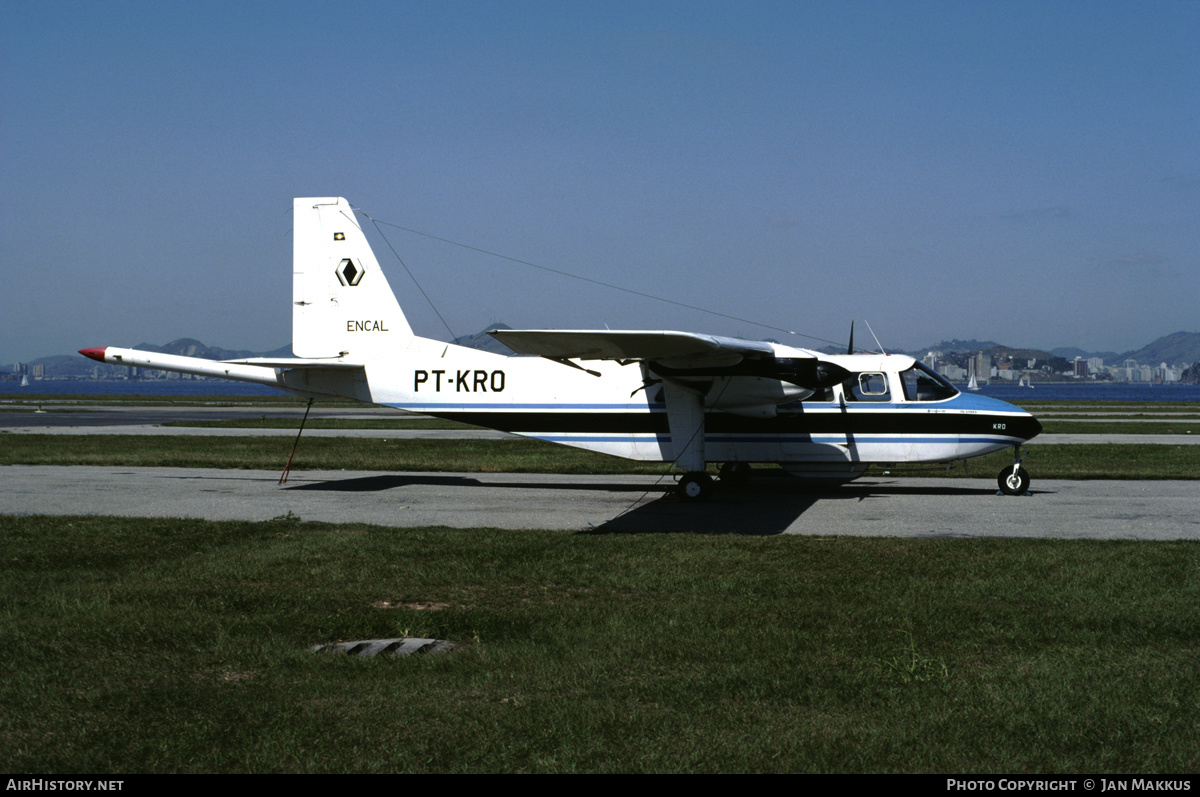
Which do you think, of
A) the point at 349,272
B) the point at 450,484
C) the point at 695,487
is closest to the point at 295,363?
the point at 349,272

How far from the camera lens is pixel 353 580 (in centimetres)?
1004

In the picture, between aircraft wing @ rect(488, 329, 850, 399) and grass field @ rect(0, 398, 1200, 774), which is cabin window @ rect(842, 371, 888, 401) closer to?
aircraft wing @ rect(488, 329, 850, 399)

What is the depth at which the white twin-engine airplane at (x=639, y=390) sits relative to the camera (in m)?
17.8

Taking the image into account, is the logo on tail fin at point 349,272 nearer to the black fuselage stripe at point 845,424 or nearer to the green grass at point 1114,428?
the black fuselage stripe at point 845,424

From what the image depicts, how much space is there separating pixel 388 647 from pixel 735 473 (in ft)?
43.2

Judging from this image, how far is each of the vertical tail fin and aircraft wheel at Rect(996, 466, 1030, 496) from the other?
473 inches

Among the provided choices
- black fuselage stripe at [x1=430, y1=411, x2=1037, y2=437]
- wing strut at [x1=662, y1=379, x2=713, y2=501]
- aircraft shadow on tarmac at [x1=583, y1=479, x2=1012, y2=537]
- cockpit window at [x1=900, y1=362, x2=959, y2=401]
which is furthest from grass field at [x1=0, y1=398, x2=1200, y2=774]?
cockpit window at [x1=900, y1=362, x2=959, y2=401]

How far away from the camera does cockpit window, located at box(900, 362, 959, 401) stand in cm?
1817

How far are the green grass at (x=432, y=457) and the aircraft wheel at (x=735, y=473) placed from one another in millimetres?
3115

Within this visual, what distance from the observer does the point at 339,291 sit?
770 inches

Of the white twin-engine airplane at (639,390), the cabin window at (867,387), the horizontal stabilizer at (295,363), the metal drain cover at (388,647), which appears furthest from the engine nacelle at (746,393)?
the metal drain cover at (388,647)

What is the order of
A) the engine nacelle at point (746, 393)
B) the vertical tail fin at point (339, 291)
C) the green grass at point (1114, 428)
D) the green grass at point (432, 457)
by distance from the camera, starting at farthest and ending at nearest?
the green grass at point (1114, 428), the green grass at point (432, 457), the vertical tail fin at point (339, 291), the engine nacelle at point (746, 393)

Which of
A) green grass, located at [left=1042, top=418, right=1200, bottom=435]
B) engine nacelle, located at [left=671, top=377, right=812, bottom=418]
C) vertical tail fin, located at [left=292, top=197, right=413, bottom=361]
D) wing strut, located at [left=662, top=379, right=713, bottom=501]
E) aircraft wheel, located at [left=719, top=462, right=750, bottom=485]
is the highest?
vertical tail fin, located at [left=292, top=197, right=413, bottom=361]
